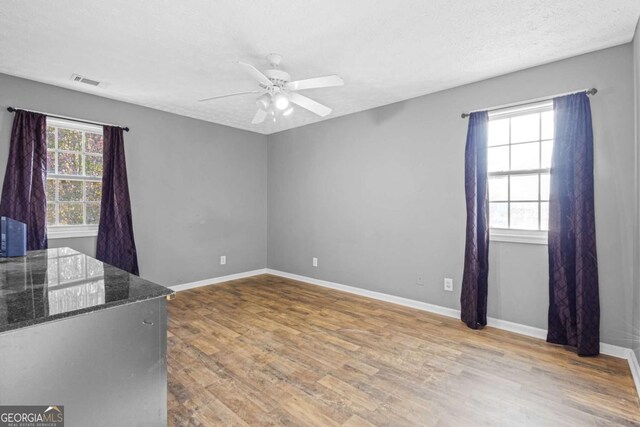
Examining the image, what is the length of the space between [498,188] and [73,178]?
4.73 m

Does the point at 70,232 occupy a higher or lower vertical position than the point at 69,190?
lower

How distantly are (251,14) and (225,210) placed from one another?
10.9ft

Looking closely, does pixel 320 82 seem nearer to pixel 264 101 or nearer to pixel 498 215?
pixel 264 101

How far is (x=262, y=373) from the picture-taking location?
2.27 metres

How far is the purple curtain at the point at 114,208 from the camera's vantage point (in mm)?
3682

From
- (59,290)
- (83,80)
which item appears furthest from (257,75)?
(83,80)

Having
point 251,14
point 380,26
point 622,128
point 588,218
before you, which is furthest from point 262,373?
point 622,128

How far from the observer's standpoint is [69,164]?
3578mm

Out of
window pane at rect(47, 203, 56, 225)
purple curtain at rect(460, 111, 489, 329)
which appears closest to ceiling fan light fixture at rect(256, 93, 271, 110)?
purple curtain at rect(460, 111, 489, 329)

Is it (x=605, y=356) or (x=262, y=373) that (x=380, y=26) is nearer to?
(x=262, y=373)

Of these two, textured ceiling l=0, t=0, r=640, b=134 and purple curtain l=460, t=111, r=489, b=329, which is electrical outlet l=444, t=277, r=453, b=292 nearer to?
purple curtain l=460, t=111, r=489, b=329

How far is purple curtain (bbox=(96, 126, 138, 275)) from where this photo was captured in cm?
368

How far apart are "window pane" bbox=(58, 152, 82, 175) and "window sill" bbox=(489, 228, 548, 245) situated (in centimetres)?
468

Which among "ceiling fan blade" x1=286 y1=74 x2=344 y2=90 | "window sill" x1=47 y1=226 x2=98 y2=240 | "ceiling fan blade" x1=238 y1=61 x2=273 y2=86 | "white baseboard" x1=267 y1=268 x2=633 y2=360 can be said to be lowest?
"white baseboard" x1=267 y1=268 x2=633 y2=360
